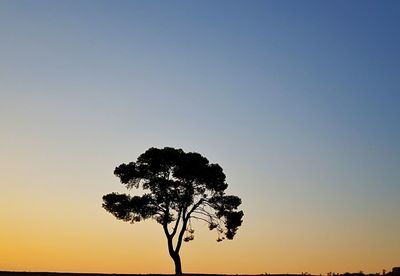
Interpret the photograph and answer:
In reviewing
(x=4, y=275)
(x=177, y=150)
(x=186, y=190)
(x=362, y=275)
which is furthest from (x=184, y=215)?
(x=362, y=275)

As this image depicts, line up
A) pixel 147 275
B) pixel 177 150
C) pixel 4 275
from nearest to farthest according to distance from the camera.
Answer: pixel 4 275, pixel 147 275, pixel 177 150

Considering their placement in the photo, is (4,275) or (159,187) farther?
(159,187)

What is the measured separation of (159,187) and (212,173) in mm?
5682

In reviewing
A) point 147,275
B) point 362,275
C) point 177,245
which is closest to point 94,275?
point 147,275

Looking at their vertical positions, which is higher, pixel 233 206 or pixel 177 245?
pixel 233 206

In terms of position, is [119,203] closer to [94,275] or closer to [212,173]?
[212,173]

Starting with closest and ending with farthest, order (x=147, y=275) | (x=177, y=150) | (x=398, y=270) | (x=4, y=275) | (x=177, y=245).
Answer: (x=398, y=270) → (x=4, y=275) → (x=147, y=275) → (x=177, y=245) → (x=177, y=150)

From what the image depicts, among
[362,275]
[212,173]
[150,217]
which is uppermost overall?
[212,173]

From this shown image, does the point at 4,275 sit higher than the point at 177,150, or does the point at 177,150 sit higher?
the point at 177,150

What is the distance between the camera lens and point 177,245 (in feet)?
185

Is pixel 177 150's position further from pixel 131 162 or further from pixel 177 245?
pixel 177 245

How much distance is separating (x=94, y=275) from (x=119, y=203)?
17378 millimetres

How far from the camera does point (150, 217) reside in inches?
2296

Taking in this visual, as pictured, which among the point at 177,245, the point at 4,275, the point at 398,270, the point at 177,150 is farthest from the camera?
the point at 177,150
